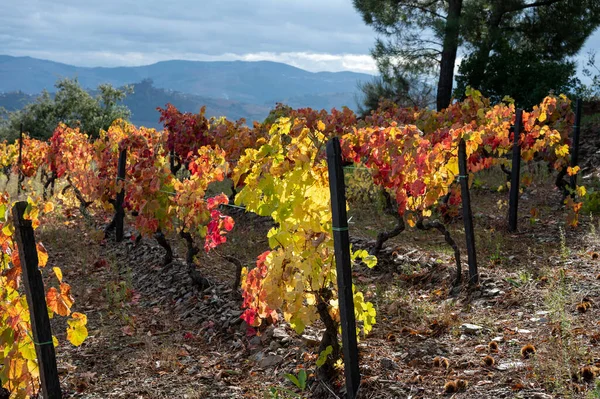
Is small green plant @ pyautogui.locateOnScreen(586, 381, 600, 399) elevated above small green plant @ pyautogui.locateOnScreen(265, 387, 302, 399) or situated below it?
above

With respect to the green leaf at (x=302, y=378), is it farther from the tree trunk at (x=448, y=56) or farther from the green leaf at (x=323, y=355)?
the tree trunk at (x=448, y=56)

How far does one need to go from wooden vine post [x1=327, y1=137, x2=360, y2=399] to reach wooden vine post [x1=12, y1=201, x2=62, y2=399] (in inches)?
57.0

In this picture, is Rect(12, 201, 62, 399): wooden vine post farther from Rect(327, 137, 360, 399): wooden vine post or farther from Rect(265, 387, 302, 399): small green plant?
Rect(327, 137, 360, 399): wooden vine post

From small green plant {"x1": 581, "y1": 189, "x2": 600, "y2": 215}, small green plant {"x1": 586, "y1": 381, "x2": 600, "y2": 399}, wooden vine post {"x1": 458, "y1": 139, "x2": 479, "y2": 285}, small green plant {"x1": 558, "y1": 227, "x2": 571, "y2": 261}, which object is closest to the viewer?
small green plant {"x1": 586, "y1": 381, "x2": 600, "y2": 399}

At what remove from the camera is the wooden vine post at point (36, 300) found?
8.80 ft

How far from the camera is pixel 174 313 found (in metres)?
5.24

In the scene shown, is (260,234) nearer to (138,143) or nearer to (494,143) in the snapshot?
(138,143)

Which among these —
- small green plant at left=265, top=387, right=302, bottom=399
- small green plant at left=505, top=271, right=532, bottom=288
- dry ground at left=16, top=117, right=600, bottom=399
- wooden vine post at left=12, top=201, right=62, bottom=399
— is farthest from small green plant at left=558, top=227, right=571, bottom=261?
wooden vine post at left=12, top=201, right=62, bottom=399

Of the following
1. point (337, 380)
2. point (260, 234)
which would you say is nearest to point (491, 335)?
point (337, 380)

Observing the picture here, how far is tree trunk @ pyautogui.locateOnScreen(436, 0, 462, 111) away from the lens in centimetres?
1610

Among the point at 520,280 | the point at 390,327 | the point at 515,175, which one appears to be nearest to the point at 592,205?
the point at 515,175

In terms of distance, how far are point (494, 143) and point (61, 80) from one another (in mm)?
30838

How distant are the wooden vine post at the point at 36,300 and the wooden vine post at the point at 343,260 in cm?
145

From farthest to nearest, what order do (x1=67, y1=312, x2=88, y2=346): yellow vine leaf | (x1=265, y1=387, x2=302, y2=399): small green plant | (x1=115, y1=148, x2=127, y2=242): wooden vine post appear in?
(x1=115, y1=148, x2=127, y2=242): wooden vine post
(x1=265, y1=387, x2=302, y2=399): small green plant
(x1=67, y1=312, x2=88, y2=346): yellow vine leaf
